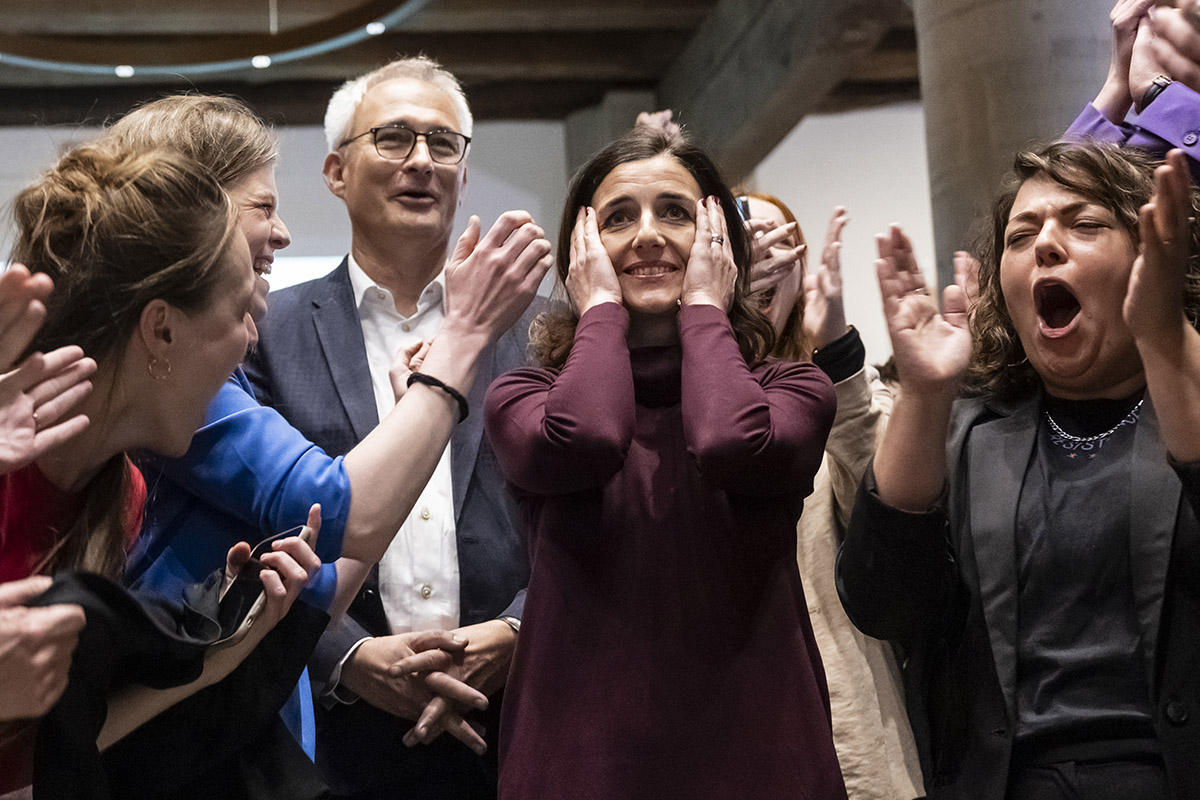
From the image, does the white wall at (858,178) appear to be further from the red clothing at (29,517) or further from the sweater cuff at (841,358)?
the red clothing at (29,517)

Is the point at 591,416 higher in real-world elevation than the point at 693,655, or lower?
higher

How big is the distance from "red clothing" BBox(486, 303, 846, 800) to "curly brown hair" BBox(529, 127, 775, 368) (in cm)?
21

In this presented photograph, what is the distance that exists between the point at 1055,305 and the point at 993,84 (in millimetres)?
→ 1698

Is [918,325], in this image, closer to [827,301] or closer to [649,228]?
[649,228]

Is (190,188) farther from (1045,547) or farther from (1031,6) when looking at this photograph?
(1031,6)

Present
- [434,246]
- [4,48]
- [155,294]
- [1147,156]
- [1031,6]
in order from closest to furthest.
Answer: [155,294]
[1147,156]
[434,246]
[1031,6]
[4,48]

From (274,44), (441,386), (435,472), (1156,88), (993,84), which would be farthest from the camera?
(274,44)

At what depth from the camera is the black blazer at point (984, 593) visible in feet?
5.69

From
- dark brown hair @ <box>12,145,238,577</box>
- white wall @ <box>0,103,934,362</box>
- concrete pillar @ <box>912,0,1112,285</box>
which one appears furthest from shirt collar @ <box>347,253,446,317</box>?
white wall @ <box>0,103,934,362</box>

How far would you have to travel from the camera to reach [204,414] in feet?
5.73

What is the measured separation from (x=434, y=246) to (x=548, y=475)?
104cm

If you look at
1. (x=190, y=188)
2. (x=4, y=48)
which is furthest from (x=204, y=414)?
(x=4, y=48)

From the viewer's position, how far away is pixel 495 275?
6.79 ft

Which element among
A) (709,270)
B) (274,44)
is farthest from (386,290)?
(274,44)
